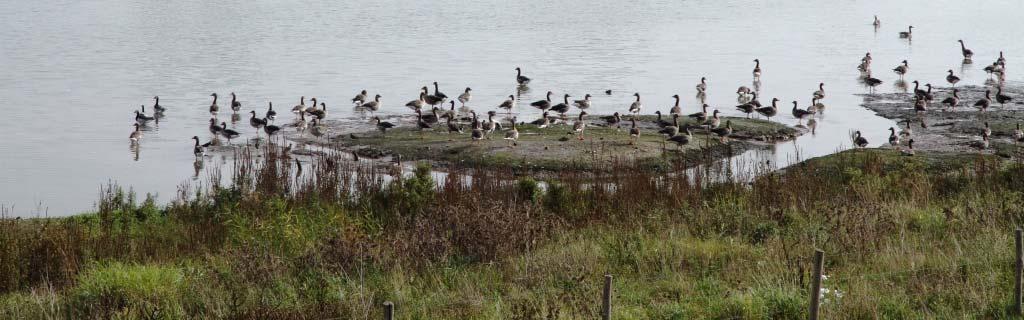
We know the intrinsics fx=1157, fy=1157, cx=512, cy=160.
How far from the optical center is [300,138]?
28.5 meters

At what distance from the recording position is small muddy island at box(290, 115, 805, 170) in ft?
80.2

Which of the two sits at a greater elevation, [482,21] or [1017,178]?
[482,21]

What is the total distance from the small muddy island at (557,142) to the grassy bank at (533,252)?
20.0ft

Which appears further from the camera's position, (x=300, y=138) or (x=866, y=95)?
(x=866, y=95)

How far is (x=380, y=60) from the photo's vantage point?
47938mm

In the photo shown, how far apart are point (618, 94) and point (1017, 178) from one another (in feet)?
67.5

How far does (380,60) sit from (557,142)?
75.0ft

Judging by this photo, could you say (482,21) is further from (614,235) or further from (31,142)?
(614,235)

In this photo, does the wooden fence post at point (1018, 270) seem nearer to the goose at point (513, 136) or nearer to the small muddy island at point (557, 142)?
the small muddy island at point (557, 142)

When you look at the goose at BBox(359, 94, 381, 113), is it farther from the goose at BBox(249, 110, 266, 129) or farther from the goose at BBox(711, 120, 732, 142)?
the goose at BBox(711, 120, 732, 142)

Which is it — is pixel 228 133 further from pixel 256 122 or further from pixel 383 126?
pixel 383 126

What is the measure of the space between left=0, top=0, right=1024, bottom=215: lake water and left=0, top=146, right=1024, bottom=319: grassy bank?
6.82 metres

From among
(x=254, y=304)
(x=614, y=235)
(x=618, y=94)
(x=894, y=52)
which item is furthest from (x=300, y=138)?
(x=894, y=52)

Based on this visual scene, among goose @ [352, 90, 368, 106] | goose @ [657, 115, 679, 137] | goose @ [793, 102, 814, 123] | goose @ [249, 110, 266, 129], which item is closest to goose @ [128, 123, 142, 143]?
goose @ [249, 110, 266, 129]
